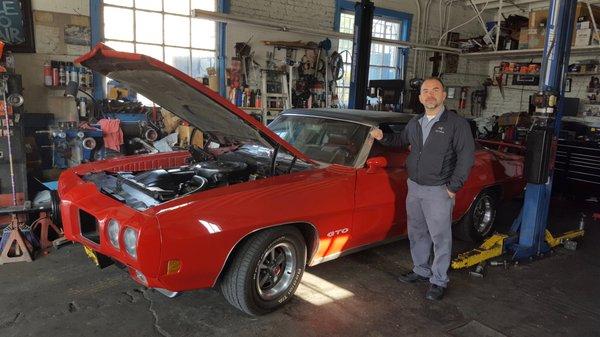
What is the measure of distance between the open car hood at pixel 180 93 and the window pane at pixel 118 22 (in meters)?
4.00

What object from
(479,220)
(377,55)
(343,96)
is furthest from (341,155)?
(377,55)

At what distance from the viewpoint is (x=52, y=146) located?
18.5 ft

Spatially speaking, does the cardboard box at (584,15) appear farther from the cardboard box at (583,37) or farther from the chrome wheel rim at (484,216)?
the chrome wheel rim at (484,216)

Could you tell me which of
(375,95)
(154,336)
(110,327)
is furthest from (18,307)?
(375,95)

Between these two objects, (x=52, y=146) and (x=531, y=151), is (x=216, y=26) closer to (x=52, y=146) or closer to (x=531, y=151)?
(x=52, y=146)

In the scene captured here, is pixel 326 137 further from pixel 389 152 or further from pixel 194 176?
pixel 194 176

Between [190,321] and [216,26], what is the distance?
586 centimetres

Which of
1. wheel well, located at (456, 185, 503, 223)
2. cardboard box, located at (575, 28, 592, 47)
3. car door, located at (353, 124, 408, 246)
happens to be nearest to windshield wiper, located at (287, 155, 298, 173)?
car door, located at (353, 124, 408, 246)

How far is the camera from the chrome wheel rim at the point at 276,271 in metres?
2.87

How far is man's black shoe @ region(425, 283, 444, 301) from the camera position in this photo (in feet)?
10.6

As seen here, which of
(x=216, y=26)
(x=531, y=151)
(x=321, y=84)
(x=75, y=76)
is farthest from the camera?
(x=321, y=84)

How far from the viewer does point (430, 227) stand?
325cm

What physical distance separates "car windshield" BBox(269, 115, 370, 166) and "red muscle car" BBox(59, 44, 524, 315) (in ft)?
0.03

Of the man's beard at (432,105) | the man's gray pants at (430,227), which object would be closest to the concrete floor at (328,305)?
the man's gray pants at (430,227)
